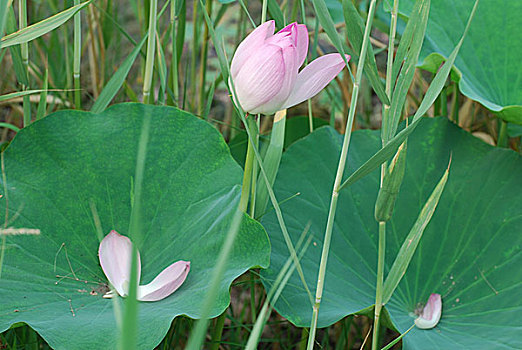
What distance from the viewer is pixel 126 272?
0.73 metres

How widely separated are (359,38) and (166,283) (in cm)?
38

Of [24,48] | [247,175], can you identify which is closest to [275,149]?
[247,175]

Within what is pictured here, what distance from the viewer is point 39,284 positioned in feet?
2.44

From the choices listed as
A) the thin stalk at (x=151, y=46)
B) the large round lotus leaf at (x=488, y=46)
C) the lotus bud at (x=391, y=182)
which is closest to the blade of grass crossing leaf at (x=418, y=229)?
the lotus bud at (x=391, y=182)

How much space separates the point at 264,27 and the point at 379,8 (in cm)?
87

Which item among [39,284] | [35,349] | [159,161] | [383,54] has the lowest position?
[35,349]

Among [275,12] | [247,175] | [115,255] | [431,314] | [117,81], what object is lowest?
[431,314]

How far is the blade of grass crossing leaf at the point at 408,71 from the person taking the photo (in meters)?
0.62

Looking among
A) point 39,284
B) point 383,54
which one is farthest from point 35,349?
point 383,54

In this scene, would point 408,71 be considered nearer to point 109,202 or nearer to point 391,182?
point 391,182

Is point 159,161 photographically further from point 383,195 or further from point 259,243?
point 383,195

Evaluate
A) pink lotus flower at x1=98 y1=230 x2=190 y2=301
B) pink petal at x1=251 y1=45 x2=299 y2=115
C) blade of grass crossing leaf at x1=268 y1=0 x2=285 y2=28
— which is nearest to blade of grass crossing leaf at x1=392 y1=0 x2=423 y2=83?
pink petal at x1=251 y1=45 x2=299 y2=115

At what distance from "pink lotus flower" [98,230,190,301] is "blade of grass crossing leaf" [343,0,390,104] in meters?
0.31

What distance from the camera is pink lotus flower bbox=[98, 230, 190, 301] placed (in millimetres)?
711
